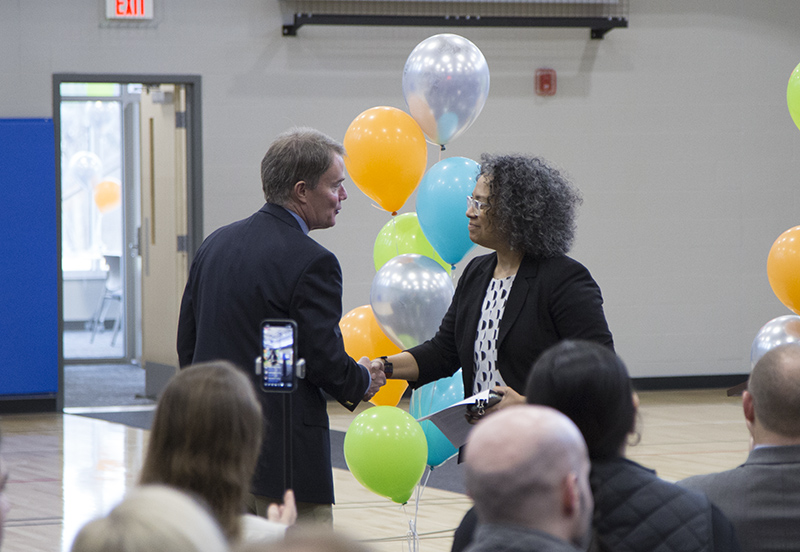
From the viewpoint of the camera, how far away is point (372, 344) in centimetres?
349

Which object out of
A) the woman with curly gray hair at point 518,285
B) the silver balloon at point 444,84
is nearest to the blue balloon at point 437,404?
the woman with curly gray hair at point 518,285

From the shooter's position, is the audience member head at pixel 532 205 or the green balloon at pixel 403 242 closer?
the audience member head at pixel 532 205

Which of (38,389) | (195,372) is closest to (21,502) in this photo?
(38,389)

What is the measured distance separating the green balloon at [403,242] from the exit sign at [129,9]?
12.9 feet

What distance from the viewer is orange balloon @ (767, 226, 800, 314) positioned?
352 cm

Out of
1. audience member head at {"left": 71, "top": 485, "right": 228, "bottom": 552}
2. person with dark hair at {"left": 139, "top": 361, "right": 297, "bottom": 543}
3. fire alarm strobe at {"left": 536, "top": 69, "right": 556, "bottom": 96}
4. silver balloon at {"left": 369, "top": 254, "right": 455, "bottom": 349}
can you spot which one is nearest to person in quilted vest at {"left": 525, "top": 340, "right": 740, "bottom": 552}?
person with dark hair at {"left": 139, "top": 361, "right": 297, "bottom": 543}

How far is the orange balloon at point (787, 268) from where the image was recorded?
3.52m

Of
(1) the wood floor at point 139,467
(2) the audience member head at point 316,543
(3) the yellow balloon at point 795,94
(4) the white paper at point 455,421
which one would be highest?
(3) the yellow balloon at point 795,94

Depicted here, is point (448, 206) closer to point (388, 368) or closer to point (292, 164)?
point (388, 368)

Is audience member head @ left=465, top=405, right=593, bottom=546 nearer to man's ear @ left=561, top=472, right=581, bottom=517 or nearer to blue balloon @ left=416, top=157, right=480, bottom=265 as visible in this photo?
man's ear @ left=561, top=472, right=581, bottom=517

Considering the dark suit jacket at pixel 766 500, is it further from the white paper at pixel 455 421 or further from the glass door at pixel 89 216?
the glass door at pixel 89 216

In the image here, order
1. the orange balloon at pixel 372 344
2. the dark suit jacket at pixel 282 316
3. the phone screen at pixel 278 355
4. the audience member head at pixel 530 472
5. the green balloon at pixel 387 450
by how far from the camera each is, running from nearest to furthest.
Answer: the audience member head at pixel 530 472, the phone screen at pixel 278 355, the dark suit jacket at pixel 282 316, the green balloon at pixel 387 450, the orange balloon at pixel 372 344

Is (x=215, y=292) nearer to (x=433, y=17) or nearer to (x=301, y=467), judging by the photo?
(x=301, y=467)

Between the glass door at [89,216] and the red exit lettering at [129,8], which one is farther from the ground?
the red exit lettering at [129,8]
